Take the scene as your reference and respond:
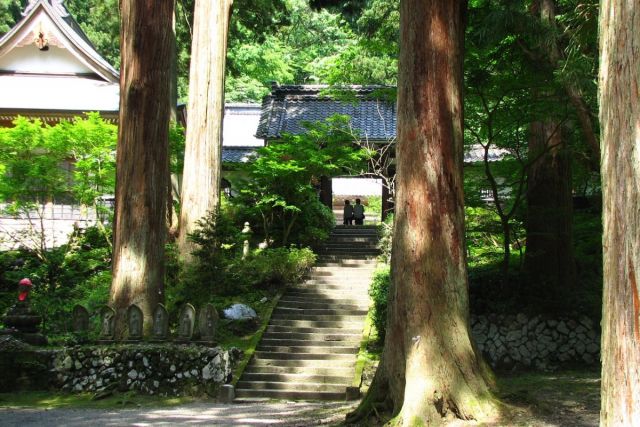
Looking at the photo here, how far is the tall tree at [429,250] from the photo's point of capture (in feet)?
22.0

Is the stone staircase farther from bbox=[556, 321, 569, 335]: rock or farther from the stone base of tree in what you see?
bbox=[556, 321, 569, 335]: rock

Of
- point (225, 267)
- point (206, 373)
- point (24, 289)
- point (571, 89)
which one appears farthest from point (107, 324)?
point (571, 89)

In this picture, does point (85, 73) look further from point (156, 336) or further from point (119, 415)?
point (119, 415)

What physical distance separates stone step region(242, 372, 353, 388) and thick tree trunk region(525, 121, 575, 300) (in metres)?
3.95

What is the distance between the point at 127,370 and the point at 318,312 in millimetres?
4784

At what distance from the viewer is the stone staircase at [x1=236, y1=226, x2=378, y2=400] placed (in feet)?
38.1

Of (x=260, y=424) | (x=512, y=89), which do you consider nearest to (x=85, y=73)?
(x=512, y=89)

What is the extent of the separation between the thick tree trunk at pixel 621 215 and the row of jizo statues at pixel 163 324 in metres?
8.06

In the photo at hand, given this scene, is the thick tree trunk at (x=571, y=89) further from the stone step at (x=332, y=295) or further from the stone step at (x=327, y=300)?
the stone step at (x=332, y=295)

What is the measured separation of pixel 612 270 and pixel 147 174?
9386 mm

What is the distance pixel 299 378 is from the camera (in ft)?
39.0

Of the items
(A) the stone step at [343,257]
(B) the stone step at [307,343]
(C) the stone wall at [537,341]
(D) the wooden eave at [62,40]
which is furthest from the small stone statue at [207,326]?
(D) the wooden eave at [62,40]

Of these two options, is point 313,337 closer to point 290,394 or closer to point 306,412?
point 290,394

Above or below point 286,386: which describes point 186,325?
above
